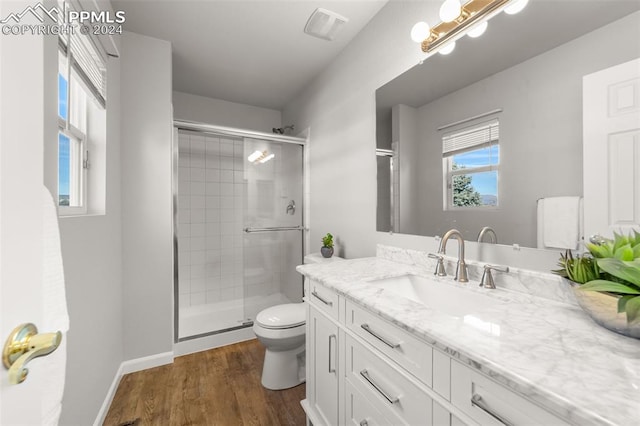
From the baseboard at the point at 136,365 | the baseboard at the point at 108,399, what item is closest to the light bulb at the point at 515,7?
the baseboard at the point at 108,399

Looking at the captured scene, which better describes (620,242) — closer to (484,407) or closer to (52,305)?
(484,407)

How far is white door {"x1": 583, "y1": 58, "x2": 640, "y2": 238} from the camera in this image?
80 centimetres

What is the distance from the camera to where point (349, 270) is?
1.38 metres

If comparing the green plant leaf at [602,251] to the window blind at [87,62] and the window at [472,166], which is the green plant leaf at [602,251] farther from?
the window blind at [87,62]

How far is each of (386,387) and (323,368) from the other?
1.55 ft

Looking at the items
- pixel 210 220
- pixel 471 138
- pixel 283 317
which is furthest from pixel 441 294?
pixel 210 220

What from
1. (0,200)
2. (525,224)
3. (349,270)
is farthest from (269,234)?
(0,200)

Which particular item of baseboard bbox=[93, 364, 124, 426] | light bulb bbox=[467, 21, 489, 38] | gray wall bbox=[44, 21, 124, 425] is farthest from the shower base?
light bulb bbox=[467, 21, 489, 38]

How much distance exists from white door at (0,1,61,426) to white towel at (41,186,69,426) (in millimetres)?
21

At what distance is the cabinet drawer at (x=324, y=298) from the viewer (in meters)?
1.18

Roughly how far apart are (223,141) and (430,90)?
213cm

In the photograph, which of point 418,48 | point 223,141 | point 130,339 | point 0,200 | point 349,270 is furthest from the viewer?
point 223,141

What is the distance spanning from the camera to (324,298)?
1.26 metres

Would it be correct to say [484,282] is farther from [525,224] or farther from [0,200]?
[0,200]
